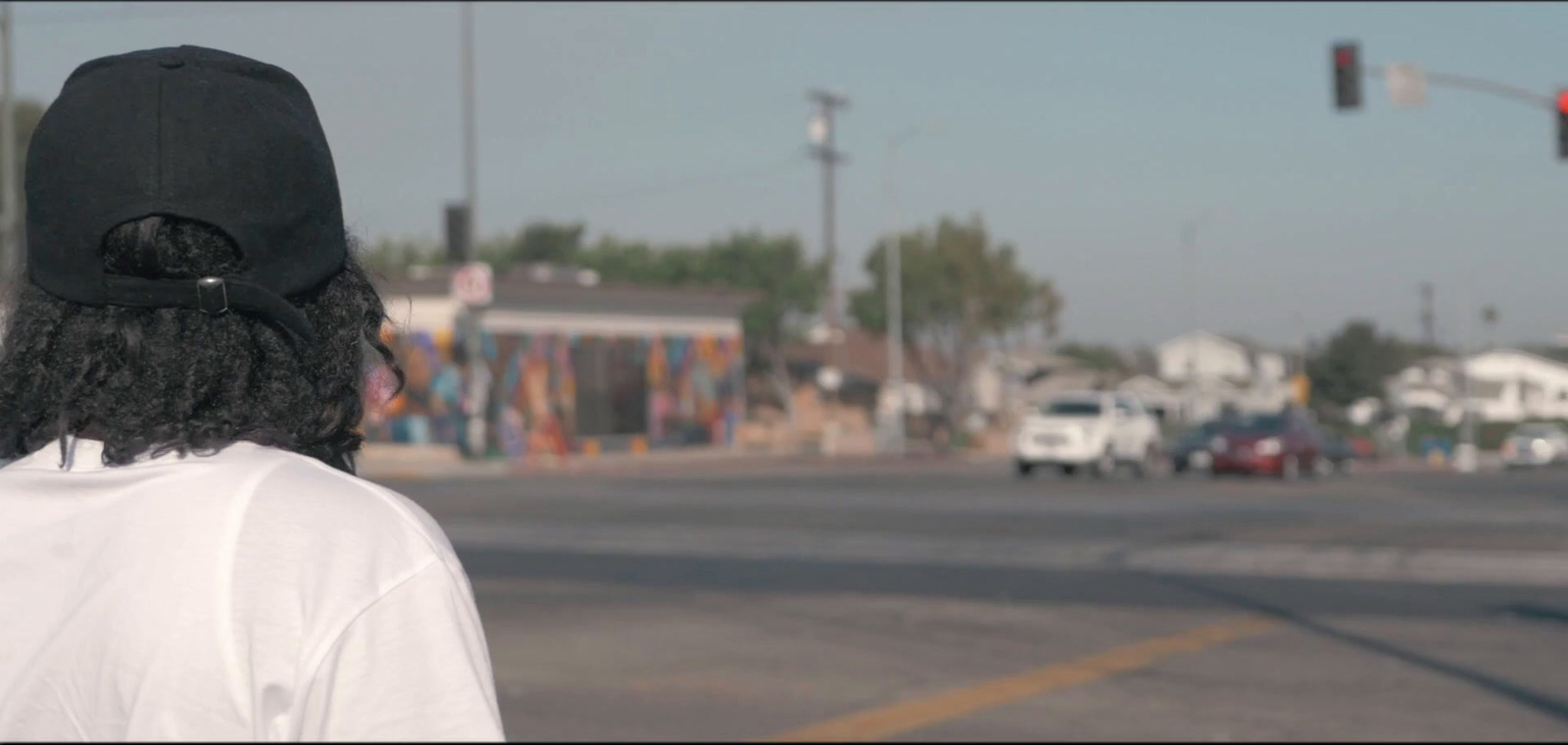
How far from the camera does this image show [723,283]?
69.8 m

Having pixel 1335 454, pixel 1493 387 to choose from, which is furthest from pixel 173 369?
pixel 1493 387

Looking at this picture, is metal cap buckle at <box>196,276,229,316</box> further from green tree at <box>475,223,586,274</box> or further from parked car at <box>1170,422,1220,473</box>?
green tree at <box>475,223,586,274</box>

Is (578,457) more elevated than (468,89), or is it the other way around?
(468,89)

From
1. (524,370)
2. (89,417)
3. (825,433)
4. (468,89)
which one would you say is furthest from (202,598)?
(825,433)

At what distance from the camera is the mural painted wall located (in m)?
42.8

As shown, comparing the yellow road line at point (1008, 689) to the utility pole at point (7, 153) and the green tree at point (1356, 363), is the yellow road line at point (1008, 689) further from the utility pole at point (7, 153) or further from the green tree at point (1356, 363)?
the green tree at point (1356, 363)

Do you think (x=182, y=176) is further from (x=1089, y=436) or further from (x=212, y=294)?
(x=1089, y=436)

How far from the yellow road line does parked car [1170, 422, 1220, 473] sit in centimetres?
2369

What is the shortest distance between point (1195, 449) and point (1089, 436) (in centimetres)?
292

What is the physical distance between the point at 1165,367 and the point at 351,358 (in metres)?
117

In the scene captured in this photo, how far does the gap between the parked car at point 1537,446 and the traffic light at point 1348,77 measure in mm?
26958

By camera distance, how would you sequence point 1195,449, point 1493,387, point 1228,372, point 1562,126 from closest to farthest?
1. point 1562,126
2. point 1195,449
3. point 1493,387
4. point 1228,372

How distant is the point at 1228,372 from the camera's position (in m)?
108

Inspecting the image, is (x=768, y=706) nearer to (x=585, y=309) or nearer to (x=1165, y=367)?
(x=585, y=309)
